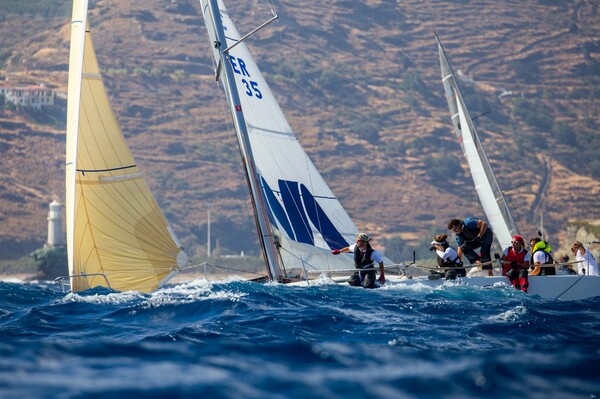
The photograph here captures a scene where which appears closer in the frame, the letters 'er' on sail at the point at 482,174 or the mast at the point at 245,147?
the mast at the point at 245,147

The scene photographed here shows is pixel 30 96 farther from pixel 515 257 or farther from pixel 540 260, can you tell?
pixel 515 257

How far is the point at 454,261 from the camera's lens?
16625mm

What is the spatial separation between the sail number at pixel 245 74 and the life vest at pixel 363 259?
4.24 metres

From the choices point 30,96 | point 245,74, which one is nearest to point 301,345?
point 245,74

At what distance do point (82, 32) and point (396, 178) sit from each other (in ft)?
265

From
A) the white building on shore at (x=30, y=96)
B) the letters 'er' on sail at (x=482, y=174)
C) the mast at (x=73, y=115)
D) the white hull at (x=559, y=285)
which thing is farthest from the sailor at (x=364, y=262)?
the white building on shore at (x=30, y=96)

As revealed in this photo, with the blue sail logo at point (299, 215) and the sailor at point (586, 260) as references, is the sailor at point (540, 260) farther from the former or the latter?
the blue sail logo at point (299, 215)

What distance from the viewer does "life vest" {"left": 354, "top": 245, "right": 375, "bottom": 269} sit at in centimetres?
1652

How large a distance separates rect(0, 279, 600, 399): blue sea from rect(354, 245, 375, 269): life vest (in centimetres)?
70

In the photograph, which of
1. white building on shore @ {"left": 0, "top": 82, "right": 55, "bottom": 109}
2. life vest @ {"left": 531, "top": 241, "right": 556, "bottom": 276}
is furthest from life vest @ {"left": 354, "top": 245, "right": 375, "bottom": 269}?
white building on shore @ {"left": 0, "top": 82, "right": 55, "bottom": 109}

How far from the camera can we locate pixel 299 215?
19031mm

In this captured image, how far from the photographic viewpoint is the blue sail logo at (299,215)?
1862 cm

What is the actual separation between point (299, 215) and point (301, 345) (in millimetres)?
9035

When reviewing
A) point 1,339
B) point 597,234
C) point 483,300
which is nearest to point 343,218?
point 483,300
